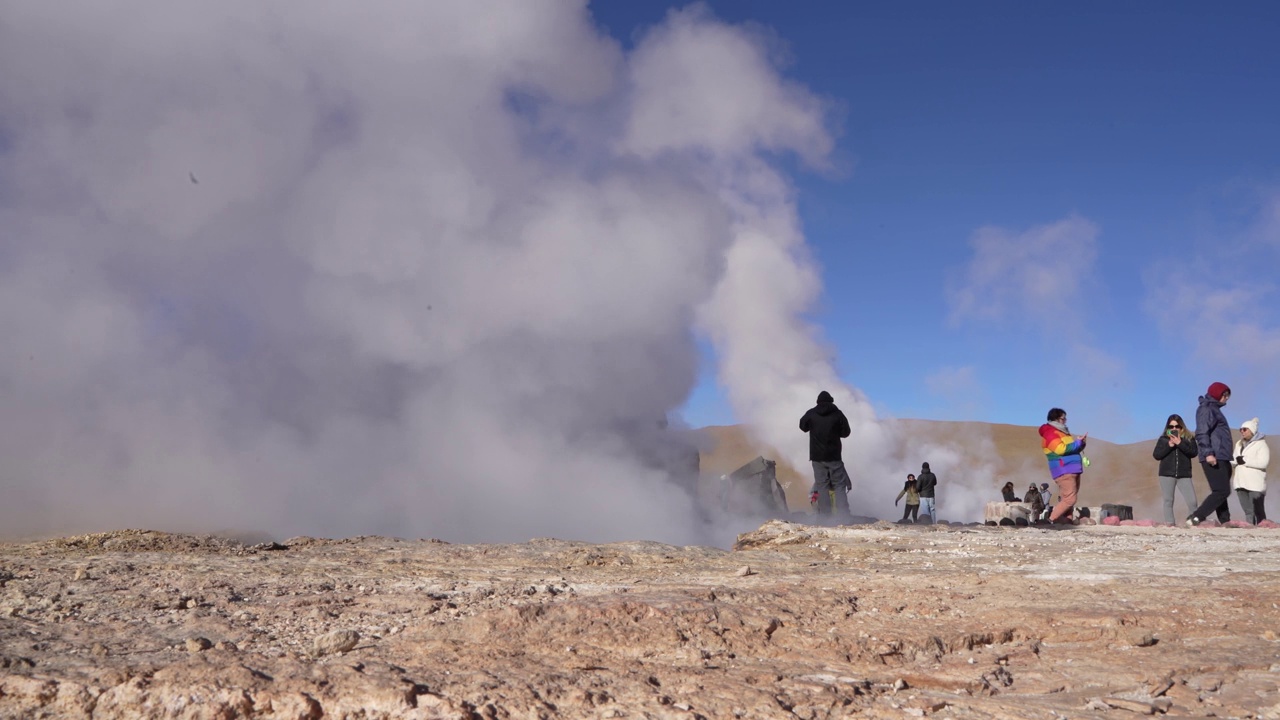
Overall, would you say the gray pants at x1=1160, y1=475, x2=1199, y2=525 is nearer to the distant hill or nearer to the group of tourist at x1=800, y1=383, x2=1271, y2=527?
the group of tourist at x1=800, y1=383, x2=1271, y2=527

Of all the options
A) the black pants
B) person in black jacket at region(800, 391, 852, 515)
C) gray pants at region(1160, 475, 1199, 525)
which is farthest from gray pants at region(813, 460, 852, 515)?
the black pants

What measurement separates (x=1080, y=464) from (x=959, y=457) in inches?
1039

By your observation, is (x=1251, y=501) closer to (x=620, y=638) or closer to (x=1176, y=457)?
(x=1176, y=457)

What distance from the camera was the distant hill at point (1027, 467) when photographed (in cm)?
2736

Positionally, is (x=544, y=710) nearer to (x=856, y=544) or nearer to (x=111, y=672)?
(x=111, y=672)

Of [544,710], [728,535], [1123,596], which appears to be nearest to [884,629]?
[1123,596]

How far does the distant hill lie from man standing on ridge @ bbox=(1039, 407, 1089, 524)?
9730 mm

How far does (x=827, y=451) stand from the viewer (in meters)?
9.09

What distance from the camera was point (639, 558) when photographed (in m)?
5.28

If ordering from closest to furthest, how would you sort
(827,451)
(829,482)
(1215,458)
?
(1215,458) → (827,451) → (829,482)

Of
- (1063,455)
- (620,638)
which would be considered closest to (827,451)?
(1063,455)

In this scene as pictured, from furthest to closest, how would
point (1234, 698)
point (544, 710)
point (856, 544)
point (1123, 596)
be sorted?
1. point (856, 544)
2. point (1123, 596)
3. point (1234, 698)
4. point (544, 710)

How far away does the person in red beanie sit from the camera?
8461 mm

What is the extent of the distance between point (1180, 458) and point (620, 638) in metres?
8.43
